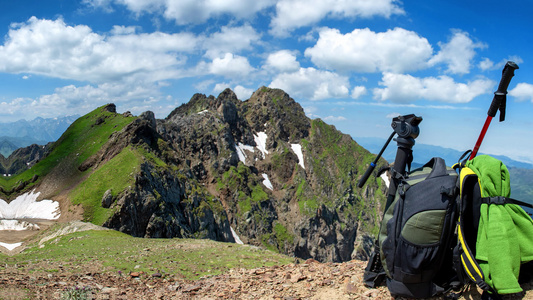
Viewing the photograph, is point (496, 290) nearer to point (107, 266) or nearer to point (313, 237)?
point (107, 266)

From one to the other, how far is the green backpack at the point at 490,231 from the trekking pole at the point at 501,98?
2.21 feet

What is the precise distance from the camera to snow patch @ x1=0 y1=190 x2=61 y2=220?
60094mm

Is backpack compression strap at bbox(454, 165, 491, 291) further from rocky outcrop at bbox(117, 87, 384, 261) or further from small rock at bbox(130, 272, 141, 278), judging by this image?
rocky outcrop at bbox(117, 87, 384, 261)

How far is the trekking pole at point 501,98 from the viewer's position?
21.0 feet

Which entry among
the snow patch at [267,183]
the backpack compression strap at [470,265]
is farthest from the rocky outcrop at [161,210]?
the snow patch at [267,183]

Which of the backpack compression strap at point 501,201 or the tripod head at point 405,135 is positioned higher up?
the tripod head at point 405,135

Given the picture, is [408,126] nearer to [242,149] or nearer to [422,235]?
[422,235]

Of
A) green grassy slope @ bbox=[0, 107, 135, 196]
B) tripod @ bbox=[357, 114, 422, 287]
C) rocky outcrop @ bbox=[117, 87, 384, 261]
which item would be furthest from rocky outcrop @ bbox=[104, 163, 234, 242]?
tripod @ bbox=[357, 114, 422, 287]

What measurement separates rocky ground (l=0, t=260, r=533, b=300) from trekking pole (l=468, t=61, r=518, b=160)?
3.62 m

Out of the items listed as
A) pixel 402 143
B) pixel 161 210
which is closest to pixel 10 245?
pixel 161 210

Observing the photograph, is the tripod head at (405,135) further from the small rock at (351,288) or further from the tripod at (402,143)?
the small rock at (351,288)

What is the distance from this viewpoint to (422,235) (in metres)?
6.57

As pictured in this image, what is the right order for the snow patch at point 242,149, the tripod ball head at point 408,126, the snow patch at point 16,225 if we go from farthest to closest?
the snow patch at point 242,149
the snow patch at point 16,225
the tripod ball head at point 408,126

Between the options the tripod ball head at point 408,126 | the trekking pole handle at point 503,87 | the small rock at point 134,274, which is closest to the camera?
the trekking pole handle at point 503,87
